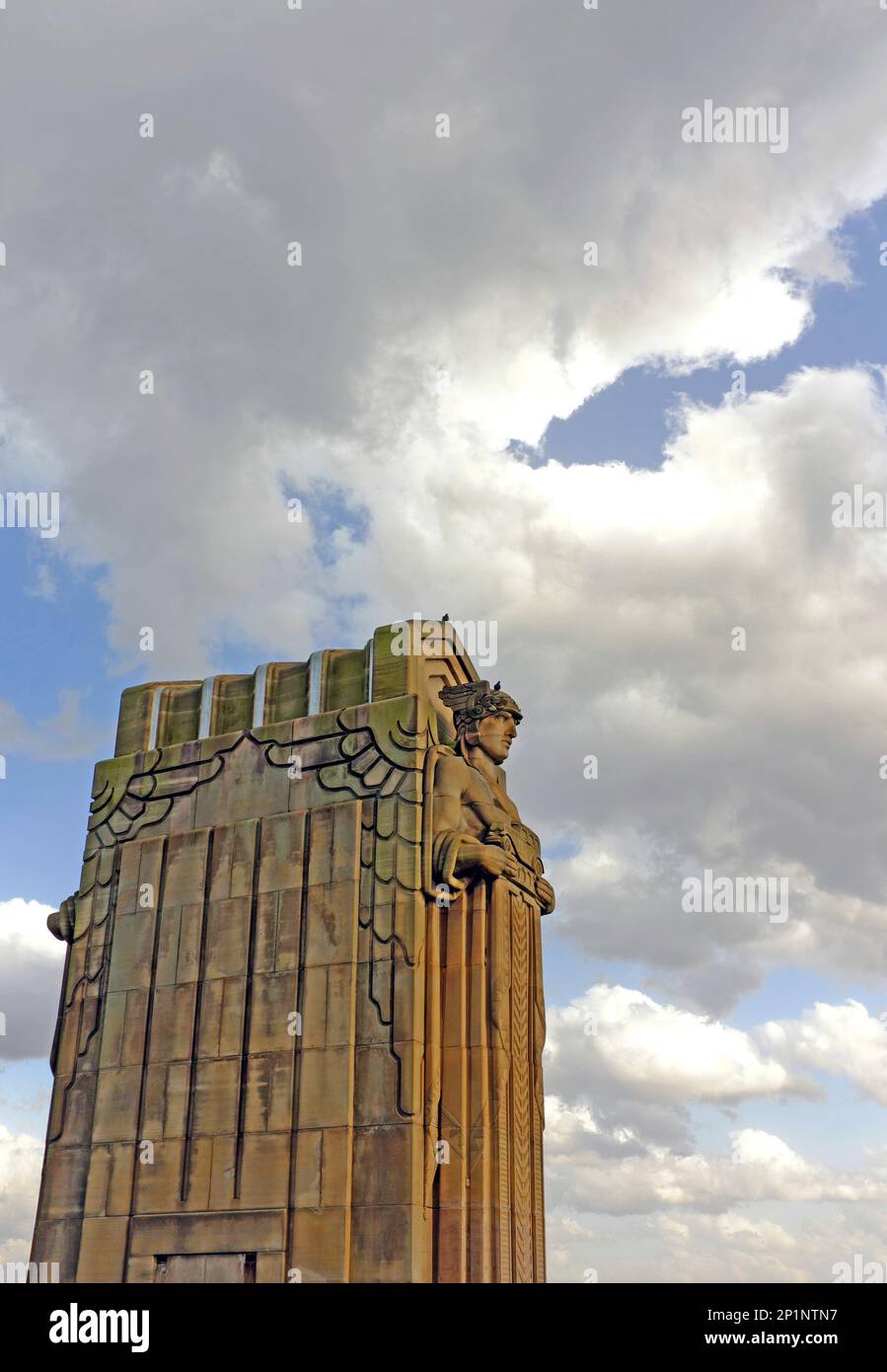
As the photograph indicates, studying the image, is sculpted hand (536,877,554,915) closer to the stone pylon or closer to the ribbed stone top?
the stone pylon

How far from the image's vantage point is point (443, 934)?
2416 cm

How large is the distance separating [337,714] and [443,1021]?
6.53 m

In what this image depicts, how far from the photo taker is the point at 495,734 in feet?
87.9

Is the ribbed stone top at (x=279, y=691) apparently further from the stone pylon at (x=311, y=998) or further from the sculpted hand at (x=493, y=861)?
the sculpted hand at (x=493, y=861)

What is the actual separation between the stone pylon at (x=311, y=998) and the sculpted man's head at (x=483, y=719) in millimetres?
50

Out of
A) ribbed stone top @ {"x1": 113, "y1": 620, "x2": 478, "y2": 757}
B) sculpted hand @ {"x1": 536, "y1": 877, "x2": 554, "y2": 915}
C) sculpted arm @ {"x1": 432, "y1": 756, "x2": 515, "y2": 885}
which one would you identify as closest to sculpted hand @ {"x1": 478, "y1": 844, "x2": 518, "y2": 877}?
sculpted arm @ {"x1": 432, "y1": 756, "x2": 515, "y2": 885}

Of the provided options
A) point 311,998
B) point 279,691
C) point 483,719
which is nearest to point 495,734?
point 483,719

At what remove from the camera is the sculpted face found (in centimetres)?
2669

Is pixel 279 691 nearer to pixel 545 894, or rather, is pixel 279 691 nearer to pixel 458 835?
pixel 458 835

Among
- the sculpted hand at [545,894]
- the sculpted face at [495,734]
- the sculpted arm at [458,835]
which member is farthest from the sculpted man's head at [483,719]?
the sculpted hand at [545,894]

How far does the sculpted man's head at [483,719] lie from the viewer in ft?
87.6

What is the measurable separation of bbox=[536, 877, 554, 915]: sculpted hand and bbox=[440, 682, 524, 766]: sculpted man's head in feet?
8.76

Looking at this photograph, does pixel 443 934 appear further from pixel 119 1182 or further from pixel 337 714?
pixel 119 1182
